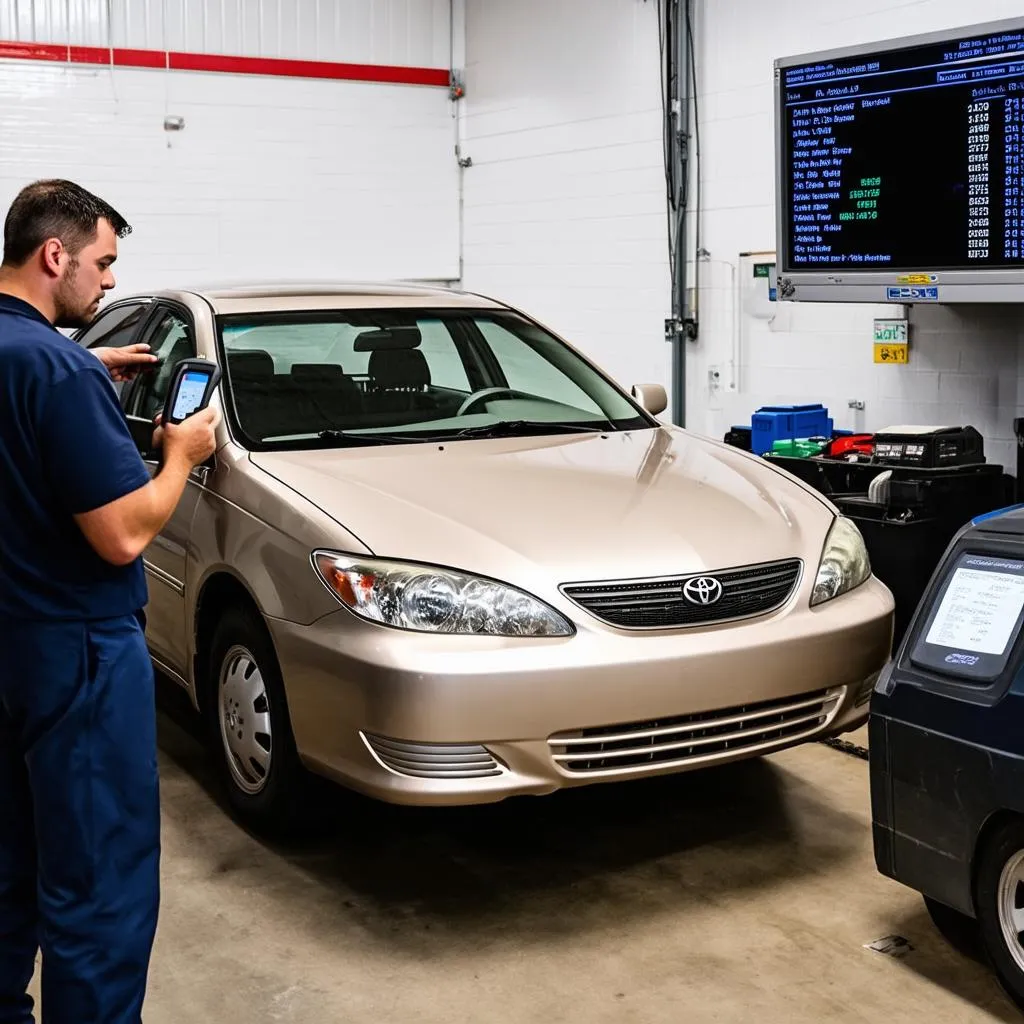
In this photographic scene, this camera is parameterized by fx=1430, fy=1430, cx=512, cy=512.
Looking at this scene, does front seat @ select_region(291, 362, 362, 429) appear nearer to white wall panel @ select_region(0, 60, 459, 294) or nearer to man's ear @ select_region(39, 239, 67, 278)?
man's ear @ select_region(39, 239, 67, 278)

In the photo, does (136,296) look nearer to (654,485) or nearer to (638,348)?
(654,485)

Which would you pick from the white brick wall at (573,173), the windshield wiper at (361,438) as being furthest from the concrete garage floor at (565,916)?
the white brick wall at (573,173)

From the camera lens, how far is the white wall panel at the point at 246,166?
9367 mm

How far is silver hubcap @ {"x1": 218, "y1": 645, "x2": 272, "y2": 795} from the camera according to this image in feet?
11.8

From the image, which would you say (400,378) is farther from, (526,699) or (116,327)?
(526,699)

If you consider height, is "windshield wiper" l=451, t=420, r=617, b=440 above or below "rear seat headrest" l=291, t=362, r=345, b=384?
A: below

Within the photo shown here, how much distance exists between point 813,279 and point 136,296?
9.41 ft

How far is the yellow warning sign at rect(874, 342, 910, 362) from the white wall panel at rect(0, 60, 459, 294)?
15.0 feet

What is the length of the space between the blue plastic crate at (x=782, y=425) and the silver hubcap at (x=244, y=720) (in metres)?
3.42

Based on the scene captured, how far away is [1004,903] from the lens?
2770 millimetres

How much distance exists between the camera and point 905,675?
2.87 m

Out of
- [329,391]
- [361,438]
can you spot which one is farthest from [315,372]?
[361,438]

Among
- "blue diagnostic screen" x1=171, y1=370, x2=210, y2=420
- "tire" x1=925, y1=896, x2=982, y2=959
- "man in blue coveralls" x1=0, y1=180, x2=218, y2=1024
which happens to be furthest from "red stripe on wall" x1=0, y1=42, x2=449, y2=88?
"tire" x1=925, y1=896, x2=982, y2=959

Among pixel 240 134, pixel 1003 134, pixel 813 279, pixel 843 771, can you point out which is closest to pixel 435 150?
pixel 240 134
